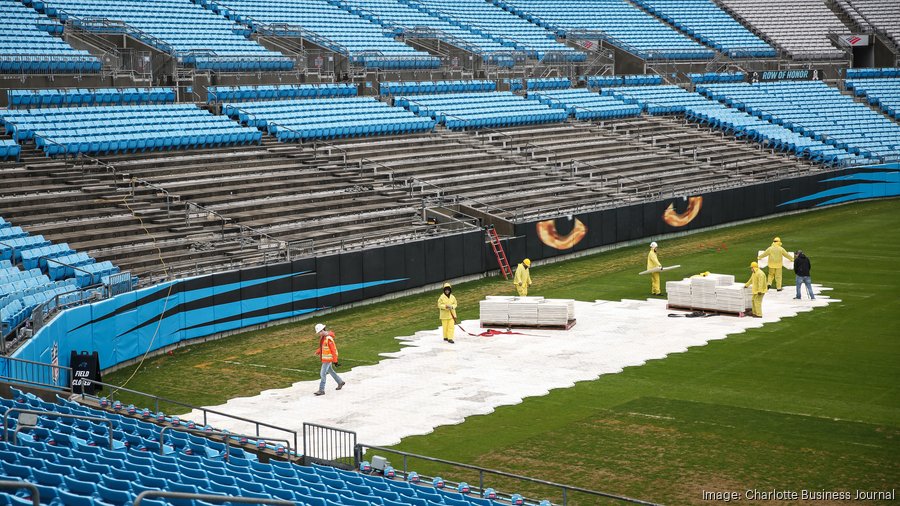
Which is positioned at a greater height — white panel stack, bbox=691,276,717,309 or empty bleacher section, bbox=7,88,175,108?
empty bleacher section, bbox=7,88,175,108

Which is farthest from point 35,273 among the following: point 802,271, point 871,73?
point 871,73

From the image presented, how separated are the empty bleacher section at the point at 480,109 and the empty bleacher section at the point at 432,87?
640mm

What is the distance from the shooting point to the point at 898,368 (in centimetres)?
2150

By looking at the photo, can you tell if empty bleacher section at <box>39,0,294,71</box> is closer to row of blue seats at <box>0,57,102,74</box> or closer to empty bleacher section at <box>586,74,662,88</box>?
row of blue seats at <box>0,57,102,74</box>

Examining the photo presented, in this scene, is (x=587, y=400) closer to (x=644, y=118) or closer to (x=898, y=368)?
(x=898, y=368)

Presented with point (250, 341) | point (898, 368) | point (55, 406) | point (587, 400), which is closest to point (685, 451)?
point (587, 400)

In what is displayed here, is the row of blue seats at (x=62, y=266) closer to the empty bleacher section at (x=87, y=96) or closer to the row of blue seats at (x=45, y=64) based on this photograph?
the empty bleacher section at (x=87, y=96)

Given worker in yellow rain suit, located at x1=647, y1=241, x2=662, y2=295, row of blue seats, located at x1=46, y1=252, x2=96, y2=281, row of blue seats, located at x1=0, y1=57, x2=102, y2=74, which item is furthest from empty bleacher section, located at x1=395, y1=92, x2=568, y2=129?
row of blue seats, located at x1=46, y1=252, x2=96, y2=281

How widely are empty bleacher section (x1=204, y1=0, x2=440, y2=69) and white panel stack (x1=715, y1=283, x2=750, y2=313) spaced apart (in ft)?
73.7

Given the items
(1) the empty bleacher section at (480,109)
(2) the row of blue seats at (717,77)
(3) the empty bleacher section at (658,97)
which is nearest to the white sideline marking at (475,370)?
(1) the empty bleacher section at (480,109)

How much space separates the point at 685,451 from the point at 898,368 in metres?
6.79

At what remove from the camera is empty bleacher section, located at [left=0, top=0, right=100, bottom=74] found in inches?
1346

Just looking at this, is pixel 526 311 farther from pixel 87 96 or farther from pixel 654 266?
pixel 87 96

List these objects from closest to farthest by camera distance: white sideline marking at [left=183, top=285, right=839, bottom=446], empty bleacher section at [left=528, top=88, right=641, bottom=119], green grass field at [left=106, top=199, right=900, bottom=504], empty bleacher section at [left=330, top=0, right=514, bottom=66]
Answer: green grass field at [left=106, top=199, right=900, bottom=504] < white sideline marking at [left=183, top=285, right=839, bottom=446] < empty bleacher section at [left=528, top=88, right=641, bottom=119] < empty bleacher section at [left=330, top=0, right=514, bottom=66]
